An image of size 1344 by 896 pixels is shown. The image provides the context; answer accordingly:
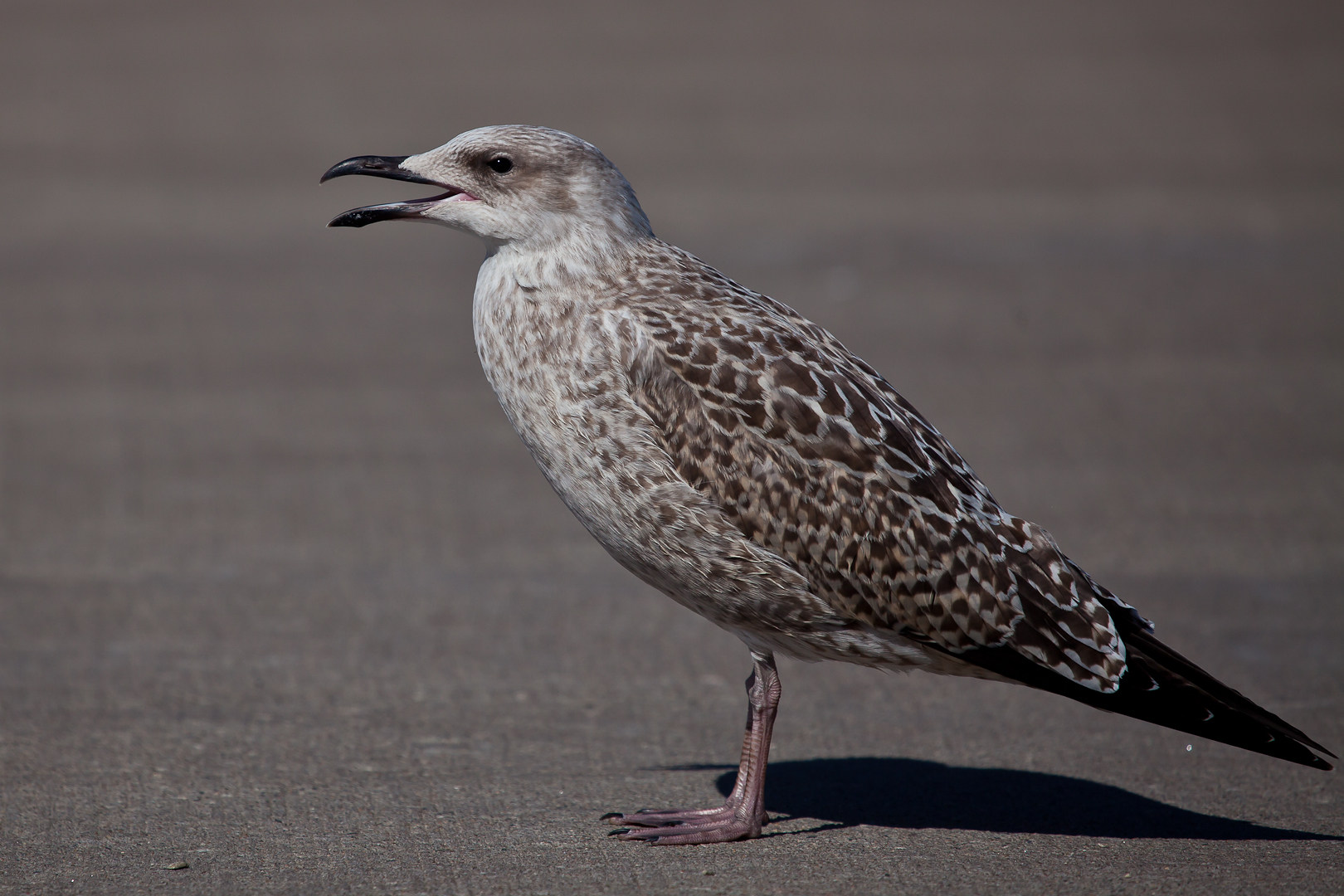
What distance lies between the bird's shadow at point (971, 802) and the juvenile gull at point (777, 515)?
449mm

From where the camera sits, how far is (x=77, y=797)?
5371mm

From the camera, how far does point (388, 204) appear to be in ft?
17.2

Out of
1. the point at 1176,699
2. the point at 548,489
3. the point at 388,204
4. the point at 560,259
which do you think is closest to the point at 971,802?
the point at 1176,699

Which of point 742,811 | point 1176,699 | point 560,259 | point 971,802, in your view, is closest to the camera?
point 1176,699

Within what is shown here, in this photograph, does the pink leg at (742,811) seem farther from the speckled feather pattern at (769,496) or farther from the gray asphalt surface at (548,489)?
the speckled feather pattern at (769,496)

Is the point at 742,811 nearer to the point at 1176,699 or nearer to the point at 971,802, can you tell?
the point at 971,802

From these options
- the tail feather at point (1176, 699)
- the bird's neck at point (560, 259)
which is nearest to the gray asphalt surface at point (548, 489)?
the tail feather at point (1176, 699)

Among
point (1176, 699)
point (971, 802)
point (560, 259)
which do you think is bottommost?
point (971, 802)

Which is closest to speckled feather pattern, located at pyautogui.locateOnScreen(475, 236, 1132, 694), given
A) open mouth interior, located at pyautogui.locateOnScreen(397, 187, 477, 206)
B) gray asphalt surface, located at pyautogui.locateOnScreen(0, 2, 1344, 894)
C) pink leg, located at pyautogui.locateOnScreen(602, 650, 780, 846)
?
pink leg, located at pyautogui.locateOnScreen(602, 650, 780, 846)

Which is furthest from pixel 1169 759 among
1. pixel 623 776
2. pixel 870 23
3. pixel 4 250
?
pixel 870 23

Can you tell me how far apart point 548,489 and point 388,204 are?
4421 millimetres

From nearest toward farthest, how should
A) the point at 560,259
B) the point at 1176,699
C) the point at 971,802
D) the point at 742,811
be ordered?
the point at 1176,699 → the point at 742,811 → the point at 560,259 → the point at 971,802

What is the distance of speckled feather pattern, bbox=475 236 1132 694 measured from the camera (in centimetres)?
493

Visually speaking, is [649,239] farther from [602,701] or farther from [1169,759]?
[1169,759]
